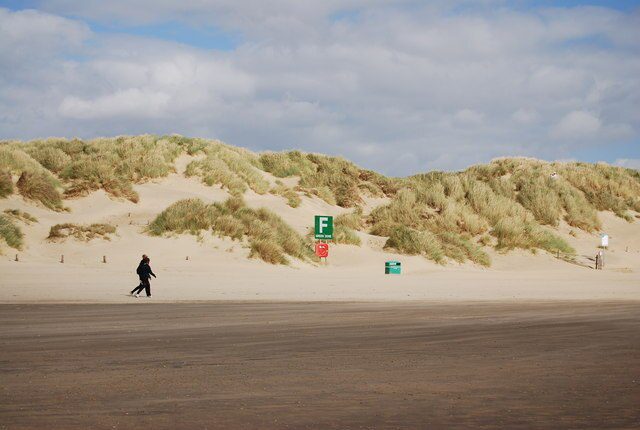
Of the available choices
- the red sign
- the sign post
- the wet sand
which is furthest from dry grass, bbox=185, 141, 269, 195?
the wet sand

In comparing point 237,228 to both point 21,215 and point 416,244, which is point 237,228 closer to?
point 21,215

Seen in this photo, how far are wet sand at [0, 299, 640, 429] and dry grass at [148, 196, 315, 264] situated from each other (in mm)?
15457

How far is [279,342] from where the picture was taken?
13.6 meters

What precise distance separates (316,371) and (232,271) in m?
19.9

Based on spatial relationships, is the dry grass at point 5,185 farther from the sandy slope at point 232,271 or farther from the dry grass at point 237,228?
the dry grass at point 237,228

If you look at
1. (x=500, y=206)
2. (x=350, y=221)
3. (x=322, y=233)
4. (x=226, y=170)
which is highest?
(x=226, y=170)

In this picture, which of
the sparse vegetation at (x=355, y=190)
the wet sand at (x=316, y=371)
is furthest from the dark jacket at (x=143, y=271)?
the sparse vegetation at (x=355, y=190)

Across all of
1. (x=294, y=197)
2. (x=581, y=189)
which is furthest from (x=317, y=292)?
(x=581, y=189)

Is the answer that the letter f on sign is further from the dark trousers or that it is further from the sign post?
the dark trousers

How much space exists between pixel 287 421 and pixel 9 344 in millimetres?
6782

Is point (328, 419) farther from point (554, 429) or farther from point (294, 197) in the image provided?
point (294, 197)

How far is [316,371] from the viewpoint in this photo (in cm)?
1070

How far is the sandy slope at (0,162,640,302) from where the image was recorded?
25.6 meters

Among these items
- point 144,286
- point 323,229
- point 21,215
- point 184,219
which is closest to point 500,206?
point 323,229
